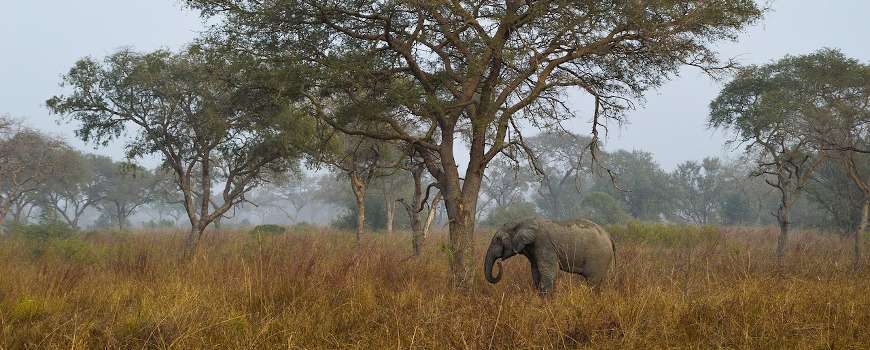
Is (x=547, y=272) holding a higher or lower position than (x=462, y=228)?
lower

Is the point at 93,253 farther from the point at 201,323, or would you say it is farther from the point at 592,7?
the point at 592,7

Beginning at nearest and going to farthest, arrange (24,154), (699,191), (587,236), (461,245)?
(461,245) → (587,236) → (24,154) → (699,191)

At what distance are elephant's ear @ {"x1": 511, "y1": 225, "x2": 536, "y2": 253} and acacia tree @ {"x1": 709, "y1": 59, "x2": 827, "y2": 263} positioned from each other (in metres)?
8.45

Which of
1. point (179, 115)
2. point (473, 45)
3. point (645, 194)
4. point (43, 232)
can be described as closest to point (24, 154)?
point (43, 232)

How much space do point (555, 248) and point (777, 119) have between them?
10.8 meters

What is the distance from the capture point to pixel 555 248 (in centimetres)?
799

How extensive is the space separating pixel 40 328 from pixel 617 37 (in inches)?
318

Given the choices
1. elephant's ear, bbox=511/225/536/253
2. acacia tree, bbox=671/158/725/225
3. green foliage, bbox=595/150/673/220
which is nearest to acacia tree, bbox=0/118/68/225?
elephant's ear, bbox=511/225/536/253

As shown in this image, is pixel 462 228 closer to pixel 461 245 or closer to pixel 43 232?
pixel 461 245

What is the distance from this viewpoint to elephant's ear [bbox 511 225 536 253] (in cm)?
801

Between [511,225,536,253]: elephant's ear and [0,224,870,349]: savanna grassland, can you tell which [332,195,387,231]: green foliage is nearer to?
[511,225,536,253]: elephant's ear

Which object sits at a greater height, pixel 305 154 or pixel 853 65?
pixel 853 65

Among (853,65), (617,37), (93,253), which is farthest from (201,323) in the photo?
(853,65)

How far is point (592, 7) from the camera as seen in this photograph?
7699mm
